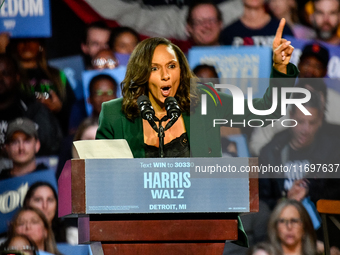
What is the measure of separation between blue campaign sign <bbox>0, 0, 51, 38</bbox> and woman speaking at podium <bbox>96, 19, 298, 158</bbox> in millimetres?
1921

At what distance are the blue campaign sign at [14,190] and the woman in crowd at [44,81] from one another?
1.29 ft

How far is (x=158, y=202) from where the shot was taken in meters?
1.63

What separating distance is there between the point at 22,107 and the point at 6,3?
864 millimetres

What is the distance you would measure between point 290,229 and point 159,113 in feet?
6.73

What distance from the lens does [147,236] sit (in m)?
1.66

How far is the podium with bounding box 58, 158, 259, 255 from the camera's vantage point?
63.9 inches

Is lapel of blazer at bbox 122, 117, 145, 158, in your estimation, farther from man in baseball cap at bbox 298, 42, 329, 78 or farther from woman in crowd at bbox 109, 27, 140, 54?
man in baseball cap at bbox 298, 42, 329, 78

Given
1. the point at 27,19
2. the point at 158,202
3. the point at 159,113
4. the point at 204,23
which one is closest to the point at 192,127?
the point at 159,113

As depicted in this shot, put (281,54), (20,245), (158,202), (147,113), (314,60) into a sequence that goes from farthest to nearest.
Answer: (314,60) < (20,245) < (281,54) < (147,113) < (158,202)

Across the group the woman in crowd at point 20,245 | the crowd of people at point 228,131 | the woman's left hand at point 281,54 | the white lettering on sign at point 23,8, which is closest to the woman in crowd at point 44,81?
the crowd of people at point 228,131

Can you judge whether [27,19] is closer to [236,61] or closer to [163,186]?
[236,61]

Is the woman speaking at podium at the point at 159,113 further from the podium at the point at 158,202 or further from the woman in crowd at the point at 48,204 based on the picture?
the woman in crowd at the point at 48,204

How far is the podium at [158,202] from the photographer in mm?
1624

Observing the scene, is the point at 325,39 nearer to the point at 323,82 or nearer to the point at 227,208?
the point at 323,82
